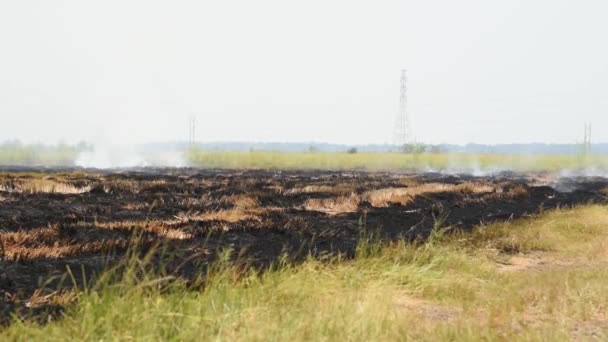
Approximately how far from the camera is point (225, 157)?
7725 cm

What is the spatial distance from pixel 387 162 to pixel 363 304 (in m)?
68.0

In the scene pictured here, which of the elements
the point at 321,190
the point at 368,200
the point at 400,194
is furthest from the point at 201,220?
the point at 321,190

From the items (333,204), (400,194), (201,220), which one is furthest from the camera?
(400,194)

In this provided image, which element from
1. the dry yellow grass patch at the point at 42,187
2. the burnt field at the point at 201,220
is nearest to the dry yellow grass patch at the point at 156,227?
the burnt field at the point at 201,220

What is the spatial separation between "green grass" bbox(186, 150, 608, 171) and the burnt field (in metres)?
40.3

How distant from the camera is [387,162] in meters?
76.0

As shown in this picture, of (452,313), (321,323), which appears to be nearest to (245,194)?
(452,313)

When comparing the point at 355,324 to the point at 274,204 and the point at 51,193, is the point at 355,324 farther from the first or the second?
the point at 51,193

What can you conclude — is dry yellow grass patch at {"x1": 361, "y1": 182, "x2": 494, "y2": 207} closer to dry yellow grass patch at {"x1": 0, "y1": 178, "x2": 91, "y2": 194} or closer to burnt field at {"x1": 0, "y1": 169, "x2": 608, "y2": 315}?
burnt field at {"x1": 0, "y1": 169, "x2": 608, "y2": 315}

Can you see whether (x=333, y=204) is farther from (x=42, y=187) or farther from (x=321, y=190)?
(x=42, y=187)

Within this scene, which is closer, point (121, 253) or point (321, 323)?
point (321, 323)

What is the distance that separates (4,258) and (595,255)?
1157 centimetres

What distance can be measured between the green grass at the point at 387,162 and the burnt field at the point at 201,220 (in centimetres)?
4032

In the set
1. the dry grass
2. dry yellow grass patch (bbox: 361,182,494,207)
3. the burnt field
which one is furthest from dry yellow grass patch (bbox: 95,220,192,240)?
dry yellow grass patch (bbox: 361,182,494,207)
